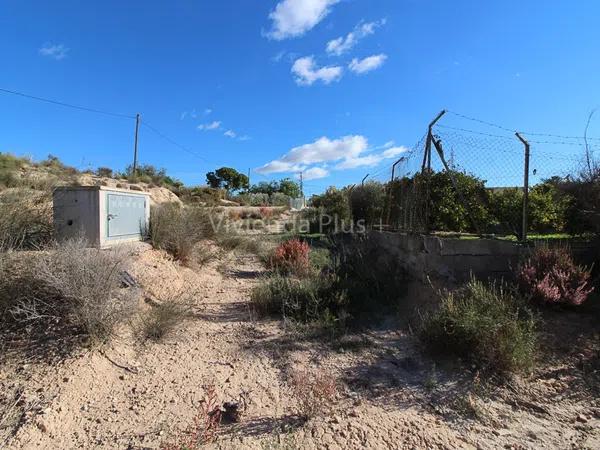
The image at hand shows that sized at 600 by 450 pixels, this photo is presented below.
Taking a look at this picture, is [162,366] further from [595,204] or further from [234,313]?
[595,204]

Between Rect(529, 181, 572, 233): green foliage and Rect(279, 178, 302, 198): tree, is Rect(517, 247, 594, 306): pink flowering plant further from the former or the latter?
Rect(279, 178, 302, 198): tree

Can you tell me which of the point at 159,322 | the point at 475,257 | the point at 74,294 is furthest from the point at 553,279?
the point at 74,294

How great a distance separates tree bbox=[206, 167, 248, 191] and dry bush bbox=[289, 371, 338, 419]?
5033 centimetres

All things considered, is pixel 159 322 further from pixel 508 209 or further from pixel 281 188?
pixel 281 188

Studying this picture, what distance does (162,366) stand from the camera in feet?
11.9

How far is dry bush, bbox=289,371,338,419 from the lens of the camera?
290cm

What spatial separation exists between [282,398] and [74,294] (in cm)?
218

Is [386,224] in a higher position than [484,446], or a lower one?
higher

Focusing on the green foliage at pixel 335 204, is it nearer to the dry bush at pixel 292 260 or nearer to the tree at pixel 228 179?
the dry bush at pixel 292 260

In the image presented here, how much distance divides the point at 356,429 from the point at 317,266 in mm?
4785

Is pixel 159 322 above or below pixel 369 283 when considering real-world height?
below

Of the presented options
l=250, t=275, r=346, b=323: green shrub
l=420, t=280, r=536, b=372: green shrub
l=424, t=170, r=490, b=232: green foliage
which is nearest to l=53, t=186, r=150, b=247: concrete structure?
l=250, t=275, r=346, b=323: green shrub

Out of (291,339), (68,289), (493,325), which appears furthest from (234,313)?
(493,325)

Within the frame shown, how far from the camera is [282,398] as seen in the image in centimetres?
319
